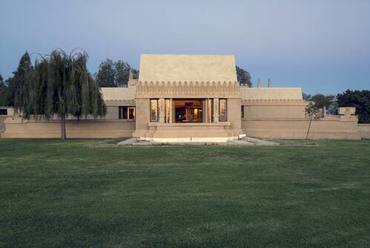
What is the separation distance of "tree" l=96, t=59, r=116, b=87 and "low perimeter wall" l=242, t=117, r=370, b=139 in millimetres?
51442

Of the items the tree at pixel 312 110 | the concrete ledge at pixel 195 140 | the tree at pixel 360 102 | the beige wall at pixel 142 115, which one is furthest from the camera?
the tree at pixel 360 102

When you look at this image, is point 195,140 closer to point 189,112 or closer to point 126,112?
point 189,112

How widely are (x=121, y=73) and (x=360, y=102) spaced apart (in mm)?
48990

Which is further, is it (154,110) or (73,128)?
(73,128)

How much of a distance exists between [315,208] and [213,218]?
2173 millimetres

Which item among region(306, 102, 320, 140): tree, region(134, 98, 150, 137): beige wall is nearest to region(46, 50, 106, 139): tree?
region(134, 98, 150, 137): beige wall

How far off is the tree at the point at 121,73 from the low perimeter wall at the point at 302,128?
52251 millimetres

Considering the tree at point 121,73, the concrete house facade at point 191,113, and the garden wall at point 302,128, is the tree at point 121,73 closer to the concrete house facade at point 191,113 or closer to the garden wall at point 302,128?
the concrete house facade at point 191,113

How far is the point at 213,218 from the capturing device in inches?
295

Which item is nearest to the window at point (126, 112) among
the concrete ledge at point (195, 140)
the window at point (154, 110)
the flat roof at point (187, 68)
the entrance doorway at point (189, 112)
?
the entrance doorway at point (189, 112)

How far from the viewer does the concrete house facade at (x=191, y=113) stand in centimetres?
3214

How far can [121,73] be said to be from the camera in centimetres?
8762

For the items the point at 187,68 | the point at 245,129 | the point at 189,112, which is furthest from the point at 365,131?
the point at 187,68

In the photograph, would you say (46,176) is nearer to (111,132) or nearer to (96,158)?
(96,158)
